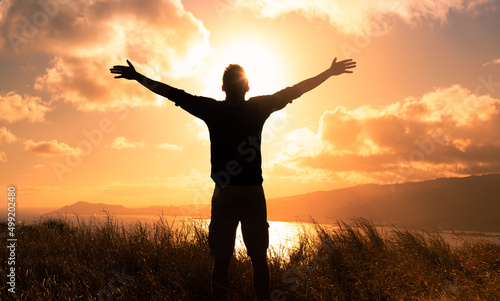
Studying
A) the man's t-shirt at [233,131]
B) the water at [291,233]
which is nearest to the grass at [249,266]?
the water at [291,233]

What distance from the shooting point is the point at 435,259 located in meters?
5.53

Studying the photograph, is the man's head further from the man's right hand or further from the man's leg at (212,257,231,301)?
the man's leg at (212,257,231,301)

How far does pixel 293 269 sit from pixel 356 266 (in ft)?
2.79

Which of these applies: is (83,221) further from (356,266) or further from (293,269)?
(356,266)

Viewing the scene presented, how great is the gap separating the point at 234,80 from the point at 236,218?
1.38 metres

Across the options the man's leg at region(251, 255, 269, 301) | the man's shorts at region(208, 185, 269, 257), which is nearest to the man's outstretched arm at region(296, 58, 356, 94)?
the man's shorts at region(208, 185, 269, 257)

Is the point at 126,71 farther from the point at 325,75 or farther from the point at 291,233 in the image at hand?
the point at 291,233

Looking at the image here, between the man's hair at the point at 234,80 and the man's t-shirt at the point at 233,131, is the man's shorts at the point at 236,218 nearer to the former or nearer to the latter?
the man's t-shirt at the point at 233,131

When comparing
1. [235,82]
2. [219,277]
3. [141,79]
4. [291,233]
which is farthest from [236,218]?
[291,233]

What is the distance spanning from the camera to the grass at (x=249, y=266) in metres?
3.77

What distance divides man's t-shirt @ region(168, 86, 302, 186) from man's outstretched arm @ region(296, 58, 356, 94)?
0.47m

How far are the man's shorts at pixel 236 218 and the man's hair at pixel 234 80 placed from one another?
101cm

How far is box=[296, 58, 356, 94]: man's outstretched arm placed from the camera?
3.71 meters

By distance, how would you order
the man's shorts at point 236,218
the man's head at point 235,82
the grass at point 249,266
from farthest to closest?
1. the grass at point 249,266
2. the man's head at point 235,82
3. the man's shorts at point 236,218
